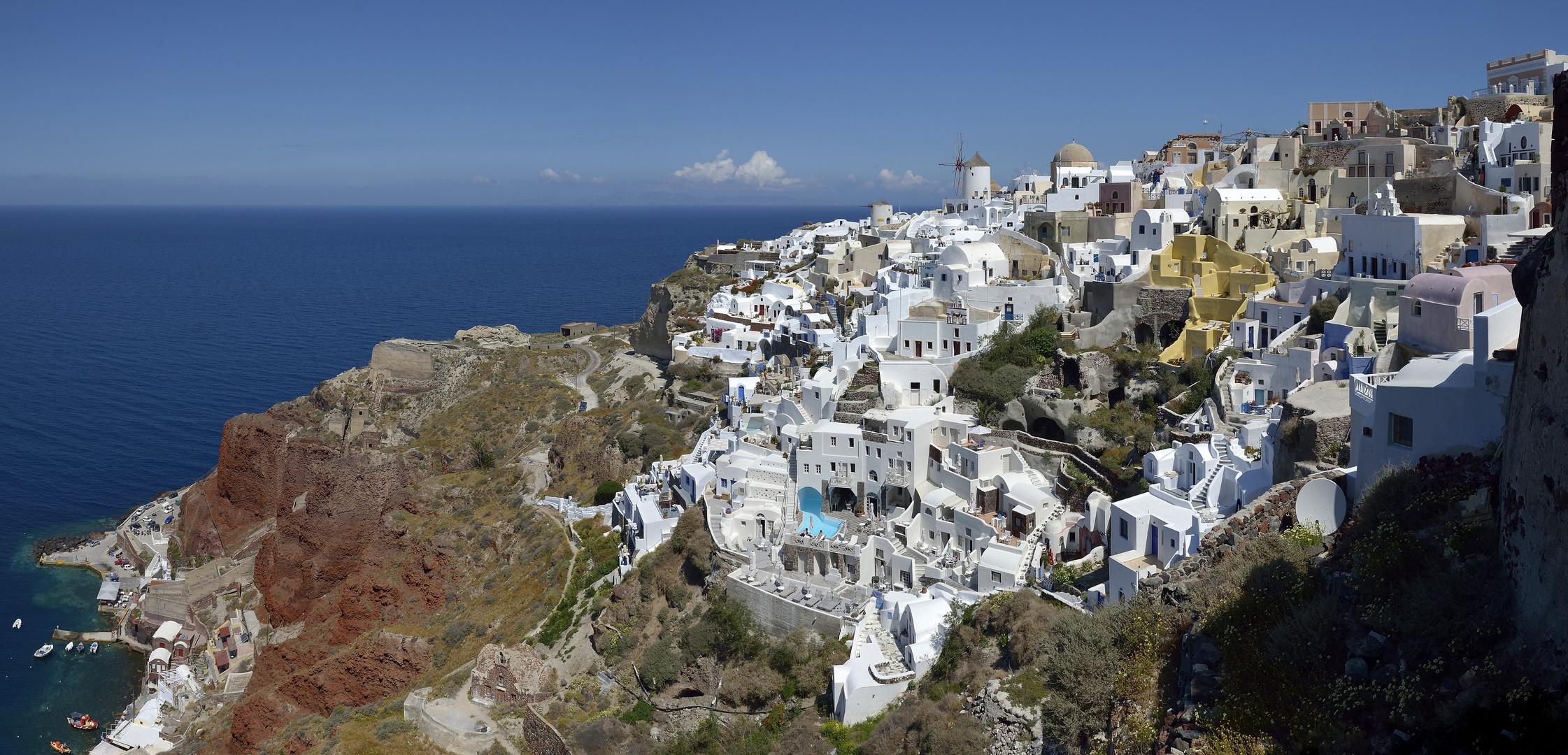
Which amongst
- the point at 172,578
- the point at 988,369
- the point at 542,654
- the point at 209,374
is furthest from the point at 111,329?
the point at 988,369

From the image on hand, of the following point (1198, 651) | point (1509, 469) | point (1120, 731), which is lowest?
point (1120, 731)

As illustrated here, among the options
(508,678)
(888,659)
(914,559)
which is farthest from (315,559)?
(888,659)

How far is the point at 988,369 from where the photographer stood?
29922mm

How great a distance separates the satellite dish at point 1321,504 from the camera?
14164 millimetres

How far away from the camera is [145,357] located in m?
83.2

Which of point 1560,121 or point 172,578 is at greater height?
point 1560,121

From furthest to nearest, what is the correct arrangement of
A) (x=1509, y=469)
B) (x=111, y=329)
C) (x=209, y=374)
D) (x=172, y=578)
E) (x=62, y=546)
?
(x=111, y=329)
(x=209, y=374)
(x=62, y=546)
(x=172, y=578)
(x=1509, y=469)

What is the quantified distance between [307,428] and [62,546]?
38.2 ft

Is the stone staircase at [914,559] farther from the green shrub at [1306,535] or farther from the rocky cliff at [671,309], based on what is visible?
the rocky cliff at [671,309]

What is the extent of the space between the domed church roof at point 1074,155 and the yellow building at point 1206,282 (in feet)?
75.2

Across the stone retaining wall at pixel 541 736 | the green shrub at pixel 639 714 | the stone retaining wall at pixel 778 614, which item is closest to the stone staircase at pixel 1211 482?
the stone retaining wall at pixel 778 614

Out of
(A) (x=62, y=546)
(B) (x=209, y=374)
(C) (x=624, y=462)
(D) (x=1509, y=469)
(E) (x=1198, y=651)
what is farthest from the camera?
(B) (x=209, y=374)

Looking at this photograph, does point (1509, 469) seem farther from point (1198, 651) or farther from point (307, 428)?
point (307, 428)

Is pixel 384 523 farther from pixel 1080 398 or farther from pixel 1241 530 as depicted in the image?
pixel 1241 530
